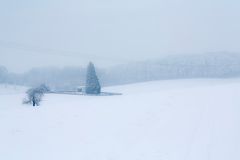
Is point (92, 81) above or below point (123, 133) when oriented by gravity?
above

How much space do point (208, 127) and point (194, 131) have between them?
1.60 m

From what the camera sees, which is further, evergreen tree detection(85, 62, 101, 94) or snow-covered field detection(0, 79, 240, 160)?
evergreen tree detection(85, 62, 101, 94)

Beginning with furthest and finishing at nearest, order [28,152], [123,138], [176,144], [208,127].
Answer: [208,127]
[123,138]
[176,144]
[28,152]

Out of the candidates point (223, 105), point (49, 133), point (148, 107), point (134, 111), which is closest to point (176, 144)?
point (49, 133)

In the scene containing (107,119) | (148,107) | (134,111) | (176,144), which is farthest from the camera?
(148,107)

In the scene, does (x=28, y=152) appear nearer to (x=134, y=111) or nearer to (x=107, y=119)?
(x=107, y=119)

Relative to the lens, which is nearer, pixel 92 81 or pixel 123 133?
pixel 123 133

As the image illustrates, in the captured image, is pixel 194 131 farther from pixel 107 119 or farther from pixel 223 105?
pixel 223 105

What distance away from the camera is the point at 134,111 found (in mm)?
29203

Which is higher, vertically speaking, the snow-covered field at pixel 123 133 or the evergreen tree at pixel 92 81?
the evergreen tree at pixel 92 81

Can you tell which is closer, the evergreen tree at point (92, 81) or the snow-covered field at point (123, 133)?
the snow-covered field at point (123, 133)

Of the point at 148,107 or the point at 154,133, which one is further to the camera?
the point at 148,107

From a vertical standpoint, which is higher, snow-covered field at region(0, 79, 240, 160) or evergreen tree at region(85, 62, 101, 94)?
evergreen tree at region(85, 62, 101, 94)

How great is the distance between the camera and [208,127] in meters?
22.8
